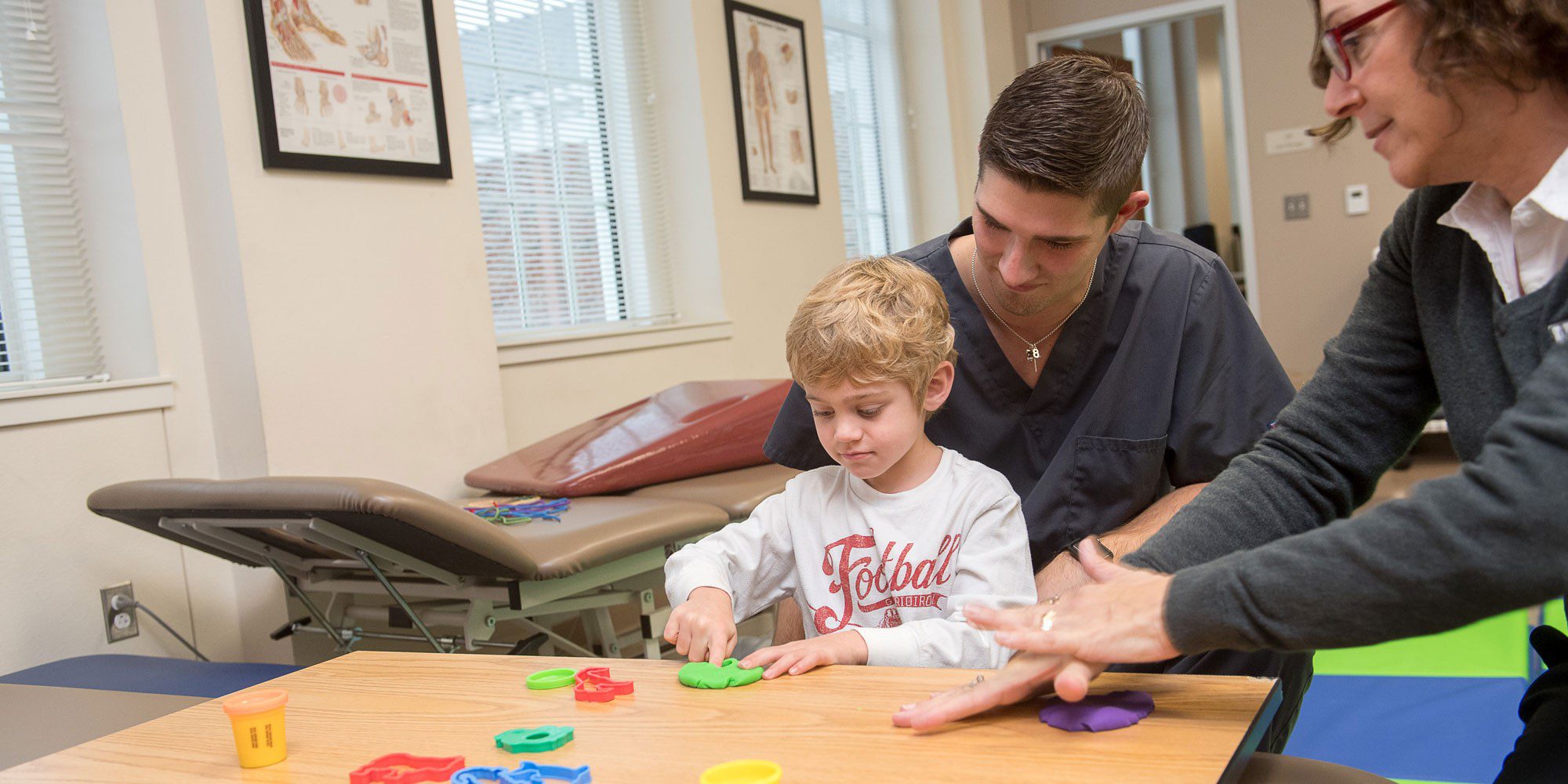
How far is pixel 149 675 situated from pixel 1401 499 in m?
1.98

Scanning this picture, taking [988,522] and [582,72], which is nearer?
[988,522]

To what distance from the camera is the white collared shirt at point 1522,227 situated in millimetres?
920

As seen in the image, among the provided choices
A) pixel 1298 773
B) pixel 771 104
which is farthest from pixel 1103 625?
pixel 771 104

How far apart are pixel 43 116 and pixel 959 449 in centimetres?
226

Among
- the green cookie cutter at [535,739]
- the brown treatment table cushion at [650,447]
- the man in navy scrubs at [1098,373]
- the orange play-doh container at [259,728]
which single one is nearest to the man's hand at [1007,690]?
the green cookie cutter at [535,739]

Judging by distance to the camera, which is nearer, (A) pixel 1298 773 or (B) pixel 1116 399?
(A) pixel 1298 773

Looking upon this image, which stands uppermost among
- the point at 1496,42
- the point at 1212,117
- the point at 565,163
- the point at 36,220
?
the point at 1212,117

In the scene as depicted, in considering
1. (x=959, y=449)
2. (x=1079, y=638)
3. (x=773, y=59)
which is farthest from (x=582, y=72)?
(x=1079, y=638)

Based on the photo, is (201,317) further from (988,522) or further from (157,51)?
(988,522)

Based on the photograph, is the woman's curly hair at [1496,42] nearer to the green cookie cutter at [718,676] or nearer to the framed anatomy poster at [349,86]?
the green cookie cutter at [718,676]

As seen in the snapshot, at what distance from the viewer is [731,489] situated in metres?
2.88

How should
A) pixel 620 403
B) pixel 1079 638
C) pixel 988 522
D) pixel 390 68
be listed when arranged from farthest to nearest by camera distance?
pixel 620 403 → pixel 390 68 → pixel 988 522 → pixel 1079 638

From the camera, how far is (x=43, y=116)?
8.87 feet

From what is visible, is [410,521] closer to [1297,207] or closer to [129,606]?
[129,606]
